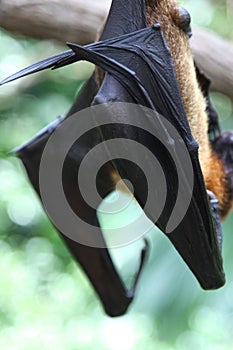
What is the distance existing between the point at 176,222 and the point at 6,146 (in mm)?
3330

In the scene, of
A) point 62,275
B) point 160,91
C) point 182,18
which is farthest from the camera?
point 62,275

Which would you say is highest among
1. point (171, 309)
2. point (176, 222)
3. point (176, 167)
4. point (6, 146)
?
point (176, 167)

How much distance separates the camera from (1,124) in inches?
180

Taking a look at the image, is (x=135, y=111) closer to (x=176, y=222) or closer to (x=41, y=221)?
(x=176, y=222)

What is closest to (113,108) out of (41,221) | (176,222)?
(176,222)

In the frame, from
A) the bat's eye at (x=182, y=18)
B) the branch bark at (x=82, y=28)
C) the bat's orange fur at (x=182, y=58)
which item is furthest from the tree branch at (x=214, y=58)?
the bat's eye at (x=182, y=18)

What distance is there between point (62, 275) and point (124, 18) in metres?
4.97

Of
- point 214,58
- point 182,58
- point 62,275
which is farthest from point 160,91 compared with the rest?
point 62,275

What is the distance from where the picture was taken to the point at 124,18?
4.97ft

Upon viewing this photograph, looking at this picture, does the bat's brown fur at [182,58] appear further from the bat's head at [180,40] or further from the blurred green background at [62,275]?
the blurred green background at [62,275]

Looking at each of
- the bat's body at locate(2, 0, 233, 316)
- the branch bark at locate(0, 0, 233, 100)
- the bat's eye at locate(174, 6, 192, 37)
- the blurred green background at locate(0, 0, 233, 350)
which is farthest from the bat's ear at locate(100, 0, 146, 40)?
the blurred green background at locate(0, 0, 233, 350)

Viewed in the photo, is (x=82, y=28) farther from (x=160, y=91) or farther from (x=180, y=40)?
(x=160, y=91)

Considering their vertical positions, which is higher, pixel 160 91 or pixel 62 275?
pixel 160 91

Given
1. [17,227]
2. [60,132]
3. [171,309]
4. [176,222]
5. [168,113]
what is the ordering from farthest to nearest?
[17,227]
[171,309]
[60,132]
[176,222]
[168,113]
